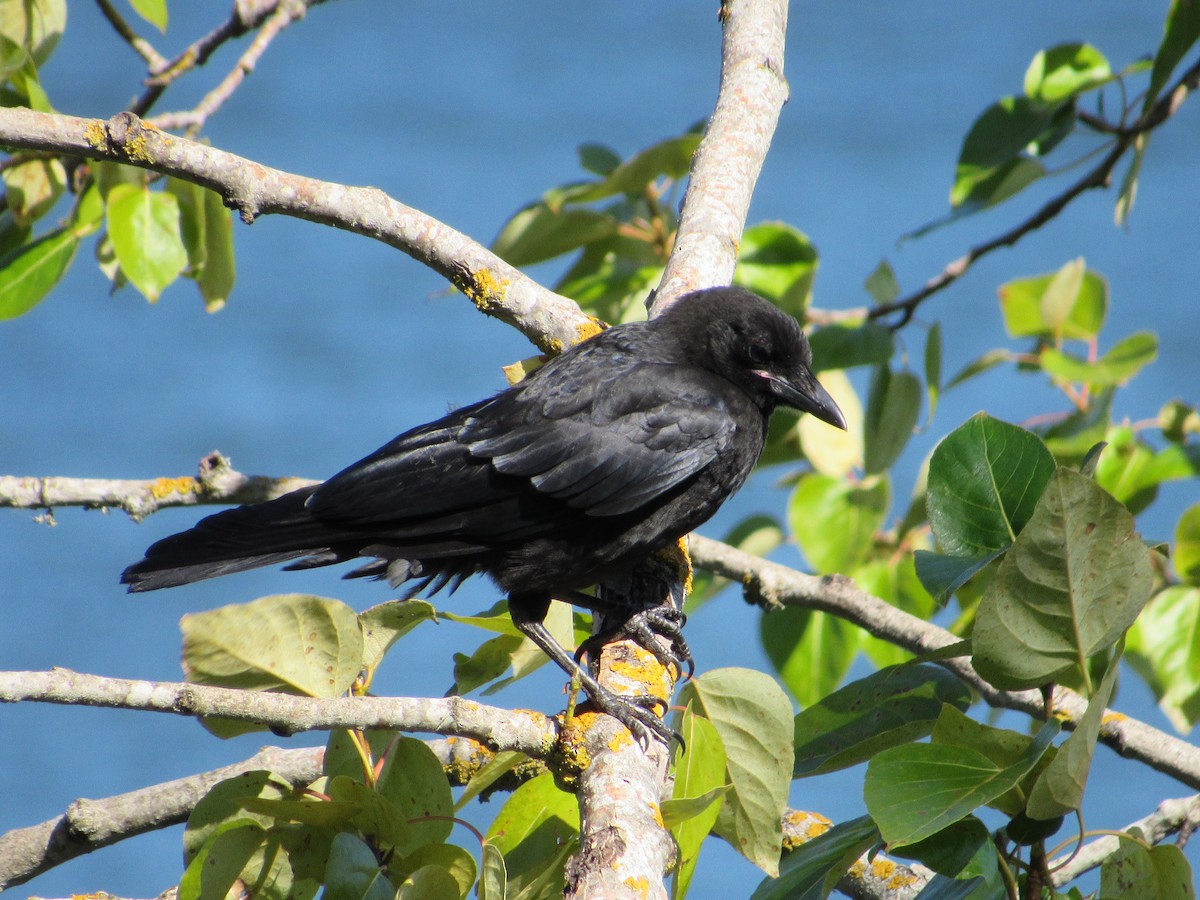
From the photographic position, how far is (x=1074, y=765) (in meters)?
1.80

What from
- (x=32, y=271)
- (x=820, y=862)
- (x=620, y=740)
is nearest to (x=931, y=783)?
(x=820, y=862)

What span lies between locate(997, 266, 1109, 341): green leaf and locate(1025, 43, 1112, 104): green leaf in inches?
23.0

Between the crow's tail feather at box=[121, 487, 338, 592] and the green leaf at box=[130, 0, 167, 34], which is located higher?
the green leaf at box=[130, 0, 167, 34]

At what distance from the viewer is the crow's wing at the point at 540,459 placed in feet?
10.0

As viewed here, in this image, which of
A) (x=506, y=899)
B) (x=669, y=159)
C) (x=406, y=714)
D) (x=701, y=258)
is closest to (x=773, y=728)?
(x=506, y=899)

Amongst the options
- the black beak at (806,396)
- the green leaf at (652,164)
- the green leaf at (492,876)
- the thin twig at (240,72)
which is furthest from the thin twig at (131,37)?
the green leaf at (492,876)

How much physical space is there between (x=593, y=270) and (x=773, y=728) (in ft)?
7.09

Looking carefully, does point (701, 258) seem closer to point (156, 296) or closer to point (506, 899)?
point (156, 296)

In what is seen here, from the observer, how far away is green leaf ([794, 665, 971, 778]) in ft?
7.60

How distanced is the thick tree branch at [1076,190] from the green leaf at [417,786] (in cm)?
236

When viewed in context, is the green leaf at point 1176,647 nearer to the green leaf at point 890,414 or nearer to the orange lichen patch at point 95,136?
the green leaf at point 890,414

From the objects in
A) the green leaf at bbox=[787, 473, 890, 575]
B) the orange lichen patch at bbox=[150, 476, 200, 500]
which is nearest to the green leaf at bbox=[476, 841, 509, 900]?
the orange lichen patch at bbox=[150, 476, 200, 500]

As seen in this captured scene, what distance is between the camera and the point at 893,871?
2.62m

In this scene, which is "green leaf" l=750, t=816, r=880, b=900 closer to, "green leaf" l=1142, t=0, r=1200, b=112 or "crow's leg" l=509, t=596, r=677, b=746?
"crow's leg" l=509, t=596, r=677, b=746
